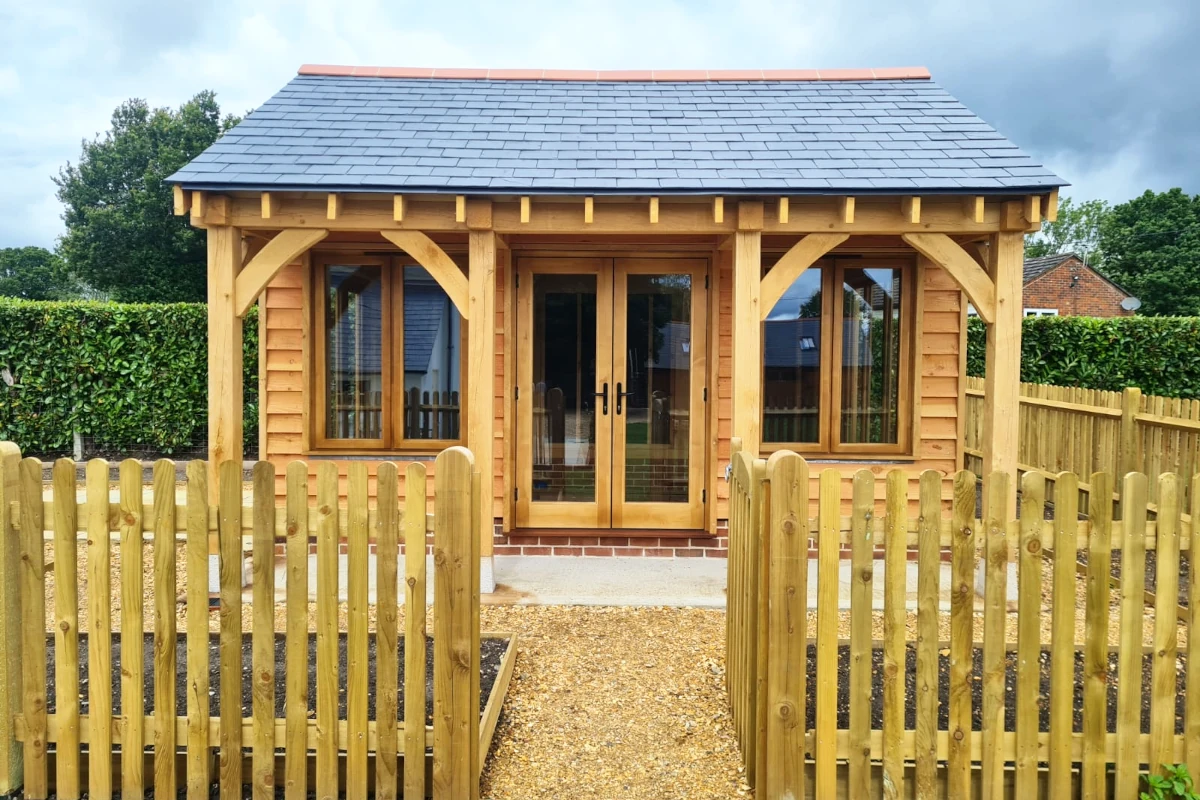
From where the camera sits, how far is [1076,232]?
5125 cm

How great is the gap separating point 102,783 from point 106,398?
970 centimetres

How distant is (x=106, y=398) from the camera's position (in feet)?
34.0

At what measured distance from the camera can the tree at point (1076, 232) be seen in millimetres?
50156

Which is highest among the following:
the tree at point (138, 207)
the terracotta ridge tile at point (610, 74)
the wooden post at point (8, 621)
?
the tree at point (138, 207)

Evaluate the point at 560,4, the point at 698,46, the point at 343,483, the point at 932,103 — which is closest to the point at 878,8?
the point at 698,46

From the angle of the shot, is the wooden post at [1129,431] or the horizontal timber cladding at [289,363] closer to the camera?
the horizontal timber cladding at [289,363]

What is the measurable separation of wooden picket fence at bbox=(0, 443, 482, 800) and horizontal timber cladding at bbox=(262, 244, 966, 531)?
3510mm

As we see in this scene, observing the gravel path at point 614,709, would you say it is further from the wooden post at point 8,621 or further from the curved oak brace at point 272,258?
the curved oak brace at point 272,258

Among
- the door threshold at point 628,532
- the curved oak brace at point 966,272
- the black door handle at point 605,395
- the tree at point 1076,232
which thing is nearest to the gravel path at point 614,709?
the door threshold at point 628,532

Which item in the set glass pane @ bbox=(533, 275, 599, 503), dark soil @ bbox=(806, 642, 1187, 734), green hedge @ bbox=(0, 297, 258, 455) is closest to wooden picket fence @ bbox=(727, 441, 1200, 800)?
dark soil @ bbox=(806, 642, 1187, 734)

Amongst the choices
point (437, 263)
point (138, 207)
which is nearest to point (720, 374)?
point (437, 263)

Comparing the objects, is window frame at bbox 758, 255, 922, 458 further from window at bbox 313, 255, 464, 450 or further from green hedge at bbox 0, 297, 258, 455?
green hedge at bbox 0, 297, 258, 455

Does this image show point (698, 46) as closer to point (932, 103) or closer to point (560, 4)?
point (560, 4)

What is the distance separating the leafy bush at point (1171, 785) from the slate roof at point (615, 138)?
11.5 feet
